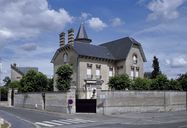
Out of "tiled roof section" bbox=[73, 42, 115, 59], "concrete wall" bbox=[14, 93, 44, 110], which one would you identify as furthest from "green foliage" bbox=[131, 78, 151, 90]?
"concrete wall" bbox=[14, 93, 44, 110]

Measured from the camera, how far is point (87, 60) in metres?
58.7

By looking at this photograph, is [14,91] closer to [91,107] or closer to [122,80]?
[122,80]

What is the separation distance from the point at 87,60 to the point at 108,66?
529 centimetres

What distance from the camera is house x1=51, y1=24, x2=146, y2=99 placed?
57594mm

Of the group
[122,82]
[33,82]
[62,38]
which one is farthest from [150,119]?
[62,38]

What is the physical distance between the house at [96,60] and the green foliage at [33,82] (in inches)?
203

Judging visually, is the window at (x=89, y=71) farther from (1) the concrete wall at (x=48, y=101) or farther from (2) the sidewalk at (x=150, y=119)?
(2) the sidewalk at (x=150, y=119)

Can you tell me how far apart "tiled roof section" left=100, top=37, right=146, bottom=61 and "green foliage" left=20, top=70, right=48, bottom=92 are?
565 inches

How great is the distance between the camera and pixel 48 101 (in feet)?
144

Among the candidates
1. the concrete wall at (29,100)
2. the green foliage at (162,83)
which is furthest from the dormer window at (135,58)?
the concrete wall at (29,100)

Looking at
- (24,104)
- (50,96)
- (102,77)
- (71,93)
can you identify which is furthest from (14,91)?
(71,93)

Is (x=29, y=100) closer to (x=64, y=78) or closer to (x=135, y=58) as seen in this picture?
(x=64, y=78)

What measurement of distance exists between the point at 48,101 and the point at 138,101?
1144 centimetres

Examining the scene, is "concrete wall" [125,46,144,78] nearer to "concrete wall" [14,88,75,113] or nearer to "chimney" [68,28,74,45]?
"chimney" [68,28,74,45]
